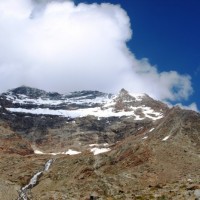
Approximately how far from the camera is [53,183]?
16275cm

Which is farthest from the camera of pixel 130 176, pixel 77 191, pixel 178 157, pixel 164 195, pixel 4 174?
pixel 4 174

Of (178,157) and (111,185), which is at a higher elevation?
(178,157)

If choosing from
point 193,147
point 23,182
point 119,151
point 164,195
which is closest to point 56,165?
point 23,182

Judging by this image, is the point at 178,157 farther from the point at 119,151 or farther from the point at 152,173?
the point at 119,151

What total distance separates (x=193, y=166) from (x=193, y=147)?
1848 centimetres

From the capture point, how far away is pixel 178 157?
14525cm

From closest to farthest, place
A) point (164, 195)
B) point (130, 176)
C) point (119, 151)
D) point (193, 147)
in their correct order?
point (164, 195), point (130, 176), point (193, 147), point (119, 151)

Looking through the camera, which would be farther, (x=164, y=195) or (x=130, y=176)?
(x=130, y=176)

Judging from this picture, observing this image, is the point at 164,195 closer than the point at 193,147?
Yes

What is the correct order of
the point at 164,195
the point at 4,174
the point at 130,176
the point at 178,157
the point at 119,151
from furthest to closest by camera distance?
the point at 4,174
the point at 119,151
the point at 178,157
the point at 130,176
the point at 164,195

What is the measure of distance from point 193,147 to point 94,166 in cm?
3204

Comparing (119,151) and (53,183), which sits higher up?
(119,151)

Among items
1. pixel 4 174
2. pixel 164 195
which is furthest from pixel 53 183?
pixel 164 195

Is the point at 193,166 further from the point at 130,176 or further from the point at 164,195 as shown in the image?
the point at 164,195
